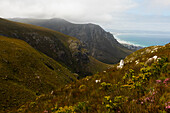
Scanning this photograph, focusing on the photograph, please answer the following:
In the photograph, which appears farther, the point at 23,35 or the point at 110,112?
the point at 23,35

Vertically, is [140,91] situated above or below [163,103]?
below

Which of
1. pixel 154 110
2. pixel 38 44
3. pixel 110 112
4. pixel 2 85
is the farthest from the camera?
pixel 38 44

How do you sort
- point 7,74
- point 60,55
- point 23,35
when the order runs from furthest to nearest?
point 60,55 < point 23,35 < point 7,74

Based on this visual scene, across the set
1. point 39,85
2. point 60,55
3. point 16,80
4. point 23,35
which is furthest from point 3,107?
point 60,55

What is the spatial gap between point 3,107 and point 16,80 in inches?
529

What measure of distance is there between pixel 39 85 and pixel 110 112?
42438 millimetres

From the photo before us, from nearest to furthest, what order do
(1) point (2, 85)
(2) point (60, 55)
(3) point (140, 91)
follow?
(3) point (140, 91) → (1) point (2, 85) → (2) point (60, 55)

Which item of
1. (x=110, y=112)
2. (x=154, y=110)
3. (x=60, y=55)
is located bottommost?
(x=60, y=55)

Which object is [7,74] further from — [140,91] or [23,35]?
[23,35]

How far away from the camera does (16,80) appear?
113 ft

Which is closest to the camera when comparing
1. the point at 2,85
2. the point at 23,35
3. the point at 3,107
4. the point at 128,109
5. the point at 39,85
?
the point at 128,109

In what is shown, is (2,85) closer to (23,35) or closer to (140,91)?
(140,91)

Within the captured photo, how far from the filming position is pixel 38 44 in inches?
5822

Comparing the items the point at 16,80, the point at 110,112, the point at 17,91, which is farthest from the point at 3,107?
the point at 110,112
